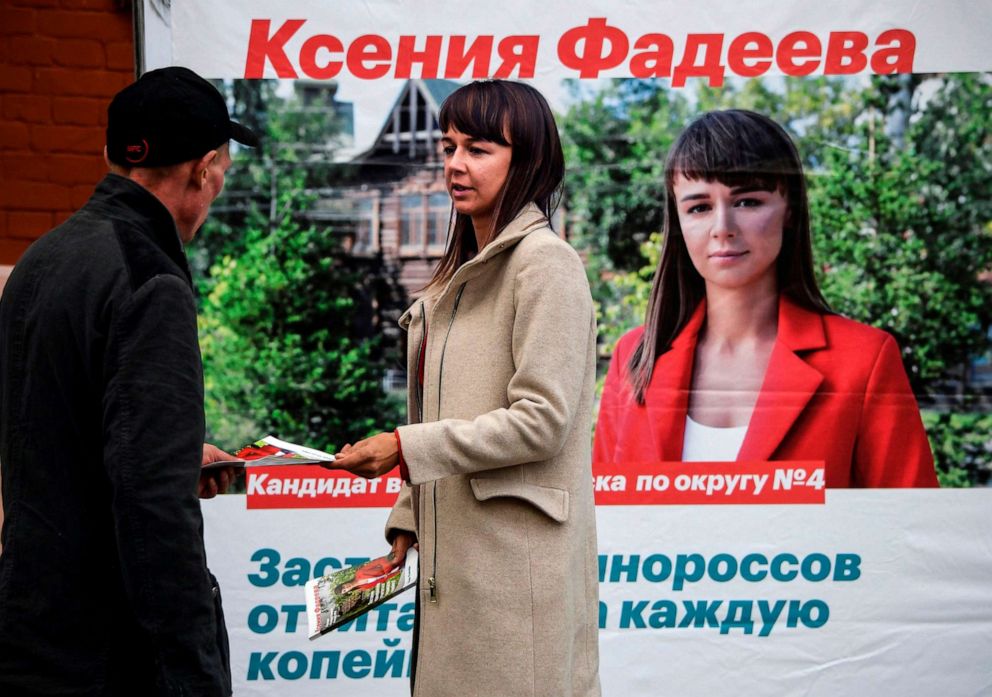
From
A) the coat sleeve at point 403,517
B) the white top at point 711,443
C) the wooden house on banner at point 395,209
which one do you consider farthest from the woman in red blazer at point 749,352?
the coat sleeve at point 403,517

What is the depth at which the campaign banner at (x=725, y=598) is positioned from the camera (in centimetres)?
377

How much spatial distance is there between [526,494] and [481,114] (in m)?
0.80

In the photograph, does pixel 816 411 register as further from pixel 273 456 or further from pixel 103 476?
pixel 103 476

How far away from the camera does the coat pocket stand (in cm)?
208

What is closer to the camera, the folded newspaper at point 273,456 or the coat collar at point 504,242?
the folded newspaper at point 273,456

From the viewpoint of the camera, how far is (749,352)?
12.5 ft

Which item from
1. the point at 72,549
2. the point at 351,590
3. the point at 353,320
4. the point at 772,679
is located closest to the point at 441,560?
the point at 351,590

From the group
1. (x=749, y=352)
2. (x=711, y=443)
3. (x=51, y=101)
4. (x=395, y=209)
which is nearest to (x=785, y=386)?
(x=749, y=352)

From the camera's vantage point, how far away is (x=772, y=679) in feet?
12.7

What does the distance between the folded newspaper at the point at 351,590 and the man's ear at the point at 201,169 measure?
846 mm

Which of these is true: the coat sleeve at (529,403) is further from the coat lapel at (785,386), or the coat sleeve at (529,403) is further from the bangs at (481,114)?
the coat lapel at (785,386)

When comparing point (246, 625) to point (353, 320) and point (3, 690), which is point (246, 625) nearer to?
point (353, 320)

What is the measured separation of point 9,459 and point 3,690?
1.28 ft

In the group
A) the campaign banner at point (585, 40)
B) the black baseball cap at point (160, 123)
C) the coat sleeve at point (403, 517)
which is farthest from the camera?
the campaign banner at point (585, 40)
